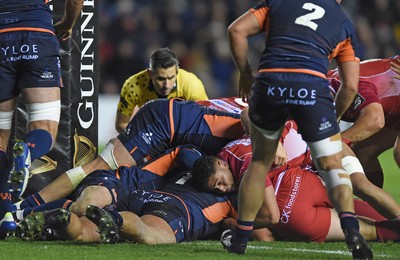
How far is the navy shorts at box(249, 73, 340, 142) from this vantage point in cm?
636

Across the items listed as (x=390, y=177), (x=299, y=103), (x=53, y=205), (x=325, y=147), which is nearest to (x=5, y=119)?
(x=53, y=205)

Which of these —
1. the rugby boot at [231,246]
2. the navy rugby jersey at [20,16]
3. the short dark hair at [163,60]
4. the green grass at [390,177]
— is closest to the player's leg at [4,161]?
the navy rugby jersey at [20,16]

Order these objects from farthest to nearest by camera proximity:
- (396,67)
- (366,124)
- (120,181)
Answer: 1. (396,67)
2. (366,124)
3. (120,181)

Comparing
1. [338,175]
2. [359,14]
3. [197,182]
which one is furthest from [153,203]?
[359,14]

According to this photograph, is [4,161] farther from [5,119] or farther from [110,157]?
[110,157]

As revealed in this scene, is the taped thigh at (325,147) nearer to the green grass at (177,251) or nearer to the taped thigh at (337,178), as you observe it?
the taped thigh at (337,178)

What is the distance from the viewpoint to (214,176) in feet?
24.6

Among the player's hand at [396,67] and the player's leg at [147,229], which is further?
the player's hand at [396,67]

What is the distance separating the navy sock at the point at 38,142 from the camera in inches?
288

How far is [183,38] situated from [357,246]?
1468 cm

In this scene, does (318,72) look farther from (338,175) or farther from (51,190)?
(51,190)

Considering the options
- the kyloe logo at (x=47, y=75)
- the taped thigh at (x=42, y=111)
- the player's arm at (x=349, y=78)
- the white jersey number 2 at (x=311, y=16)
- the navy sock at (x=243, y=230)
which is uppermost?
the white jersey number 2 at (x=311, y=16)

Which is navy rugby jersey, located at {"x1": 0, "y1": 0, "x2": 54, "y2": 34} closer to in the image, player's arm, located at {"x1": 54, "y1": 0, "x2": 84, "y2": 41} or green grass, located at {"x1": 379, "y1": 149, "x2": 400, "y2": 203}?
player's arm, located at {"x1": 54, "y1": 0, "x2": 84, "y2": 41}

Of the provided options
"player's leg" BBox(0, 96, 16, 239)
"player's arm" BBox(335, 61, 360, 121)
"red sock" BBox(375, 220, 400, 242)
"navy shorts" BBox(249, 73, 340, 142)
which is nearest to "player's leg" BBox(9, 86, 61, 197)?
"player's leg" BBox(0, 96, 16, 239)
